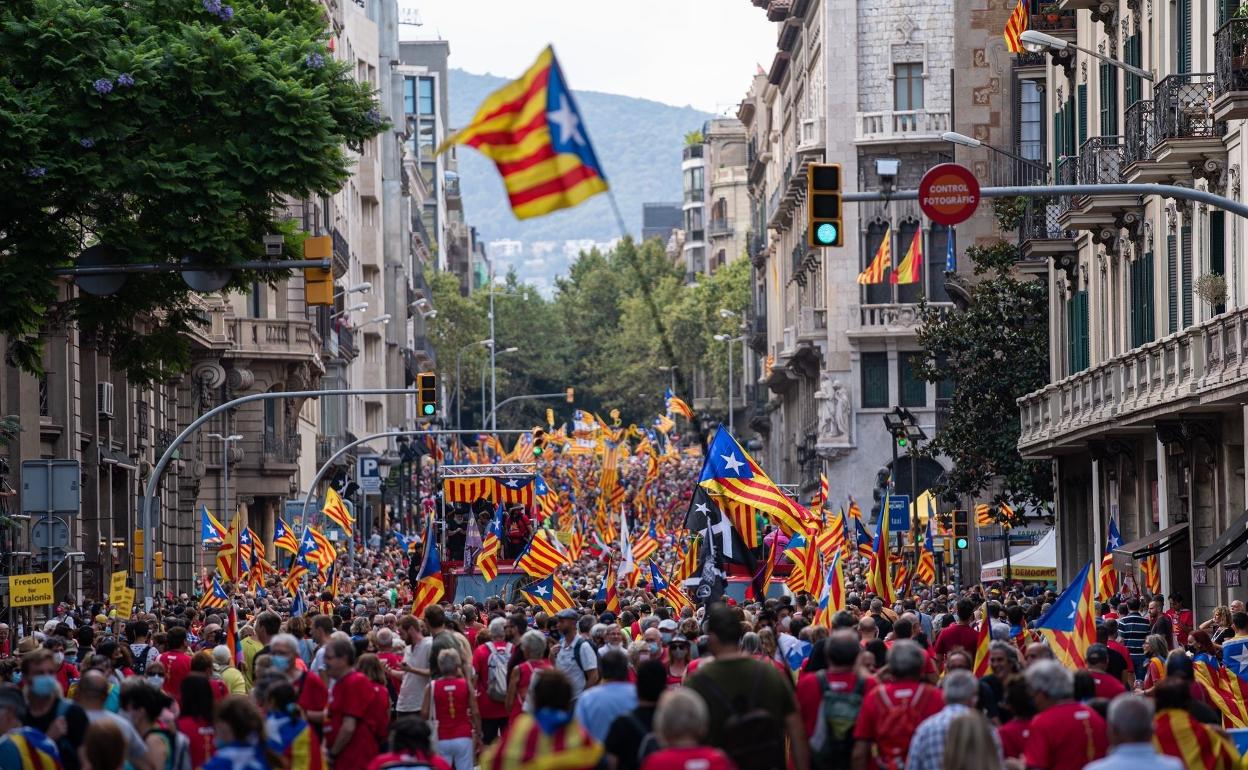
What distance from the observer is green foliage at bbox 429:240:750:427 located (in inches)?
5448

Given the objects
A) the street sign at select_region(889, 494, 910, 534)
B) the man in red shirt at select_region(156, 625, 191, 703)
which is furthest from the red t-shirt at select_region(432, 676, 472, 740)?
the street sign at select_region(889, 494, 910, 534)

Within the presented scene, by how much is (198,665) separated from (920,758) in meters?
6.14

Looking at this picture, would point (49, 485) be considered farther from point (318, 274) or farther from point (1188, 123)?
point (1188, 123)

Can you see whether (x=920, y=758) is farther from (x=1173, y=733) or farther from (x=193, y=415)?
(x=193, y=415)

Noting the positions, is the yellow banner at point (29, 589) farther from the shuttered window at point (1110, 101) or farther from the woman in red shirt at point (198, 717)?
the shuttered window at point (1110, 101)

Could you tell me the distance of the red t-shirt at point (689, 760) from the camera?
31.6 ft

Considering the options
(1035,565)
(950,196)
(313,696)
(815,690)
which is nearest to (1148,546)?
(950,196)

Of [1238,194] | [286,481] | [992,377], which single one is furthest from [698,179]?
[1238,194]

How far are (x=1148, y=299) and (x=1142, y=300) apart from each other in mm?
375

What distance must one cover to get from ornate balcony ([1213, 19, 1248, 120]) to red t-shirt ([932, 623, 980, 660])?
10.3 m

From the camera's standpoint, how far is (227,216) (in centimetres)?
2364

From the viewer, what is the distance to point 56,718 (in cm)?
1284

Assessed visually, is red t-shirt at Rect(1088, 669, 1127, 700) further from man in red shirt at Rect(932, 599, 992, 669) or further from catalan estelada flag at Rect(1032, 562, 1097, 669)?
man in red shirt at Rect(932, 599, 992, 669)

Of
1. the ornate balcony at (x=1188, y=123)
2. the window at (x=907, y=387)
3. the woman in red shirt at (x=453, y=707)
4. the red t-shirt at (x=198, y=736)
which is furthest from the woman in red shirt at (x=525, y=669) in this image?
the window at (x=907, y=387)
